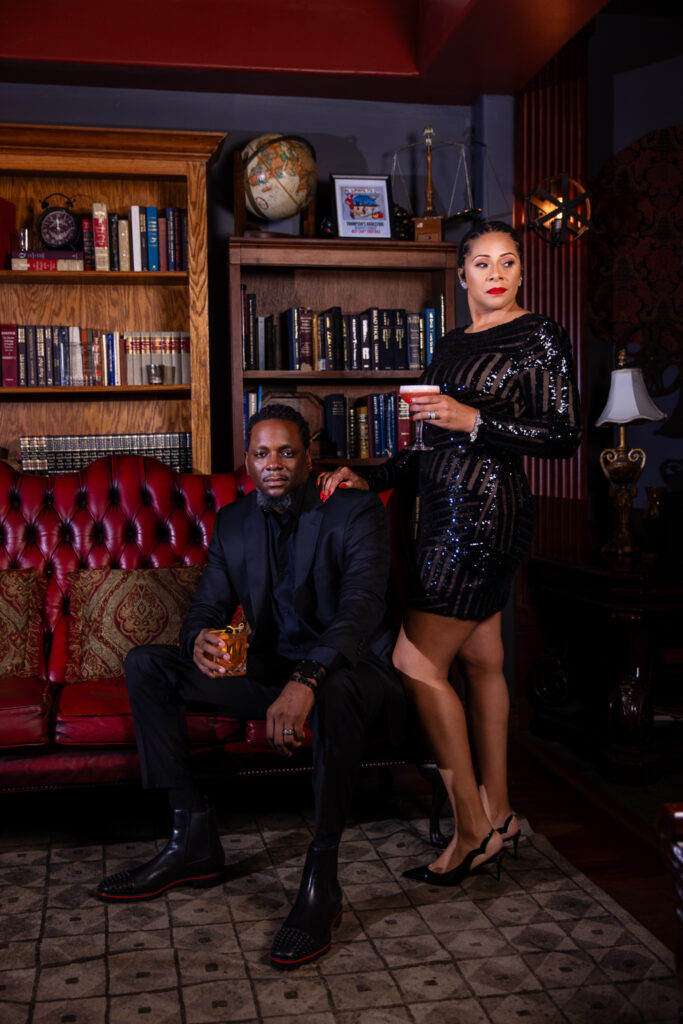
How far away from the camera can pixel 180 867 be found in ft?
7.29

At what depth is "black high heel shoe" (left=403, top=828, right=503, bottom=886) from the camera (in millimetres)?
2262

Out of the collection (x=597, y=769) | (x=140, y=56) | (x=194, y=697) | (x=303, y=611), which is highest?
(x=140, y=56)

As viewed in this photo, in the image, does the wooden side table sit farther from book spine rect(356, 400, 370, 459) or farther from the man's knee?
the man's knee

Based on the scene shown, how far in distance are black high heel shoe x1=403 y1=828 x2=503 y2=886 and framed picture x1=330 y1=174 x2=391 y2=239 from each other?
8.29ft

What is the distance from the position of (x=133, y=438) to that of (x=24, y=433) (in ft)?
1.67

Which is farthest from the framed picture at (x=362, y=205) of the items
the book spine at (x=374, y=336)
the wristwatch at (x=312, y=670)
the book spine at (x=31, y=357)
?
the wristwatch at (x=312, y=670)

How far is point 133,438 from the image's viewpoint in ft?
12.3

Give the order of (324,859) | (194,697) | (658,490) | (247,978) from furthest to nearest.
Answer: (658,490) → (194,697) → (324,859) → (247,978)

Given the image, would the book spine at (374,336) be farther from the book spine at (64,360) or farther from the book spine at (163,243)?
the book spine at (64,360)

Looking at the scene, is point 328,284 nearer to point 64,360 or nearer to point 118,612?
point 64,360

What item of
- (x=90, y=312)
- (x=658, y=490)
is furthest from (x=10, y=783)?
(x=658, y=490)

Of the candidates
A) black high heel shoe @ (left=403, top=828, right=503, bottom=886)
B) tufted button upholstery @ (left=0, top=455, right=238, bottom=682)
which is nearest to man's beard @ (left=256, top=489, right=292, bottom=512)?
tufted button upholstery @ (left=0, top=455, right=238, bottom=682)

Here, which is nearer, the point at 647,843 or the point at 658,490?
the point at 647,843

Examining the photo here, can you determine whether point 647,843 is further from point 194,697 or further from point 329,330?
point 329,330
